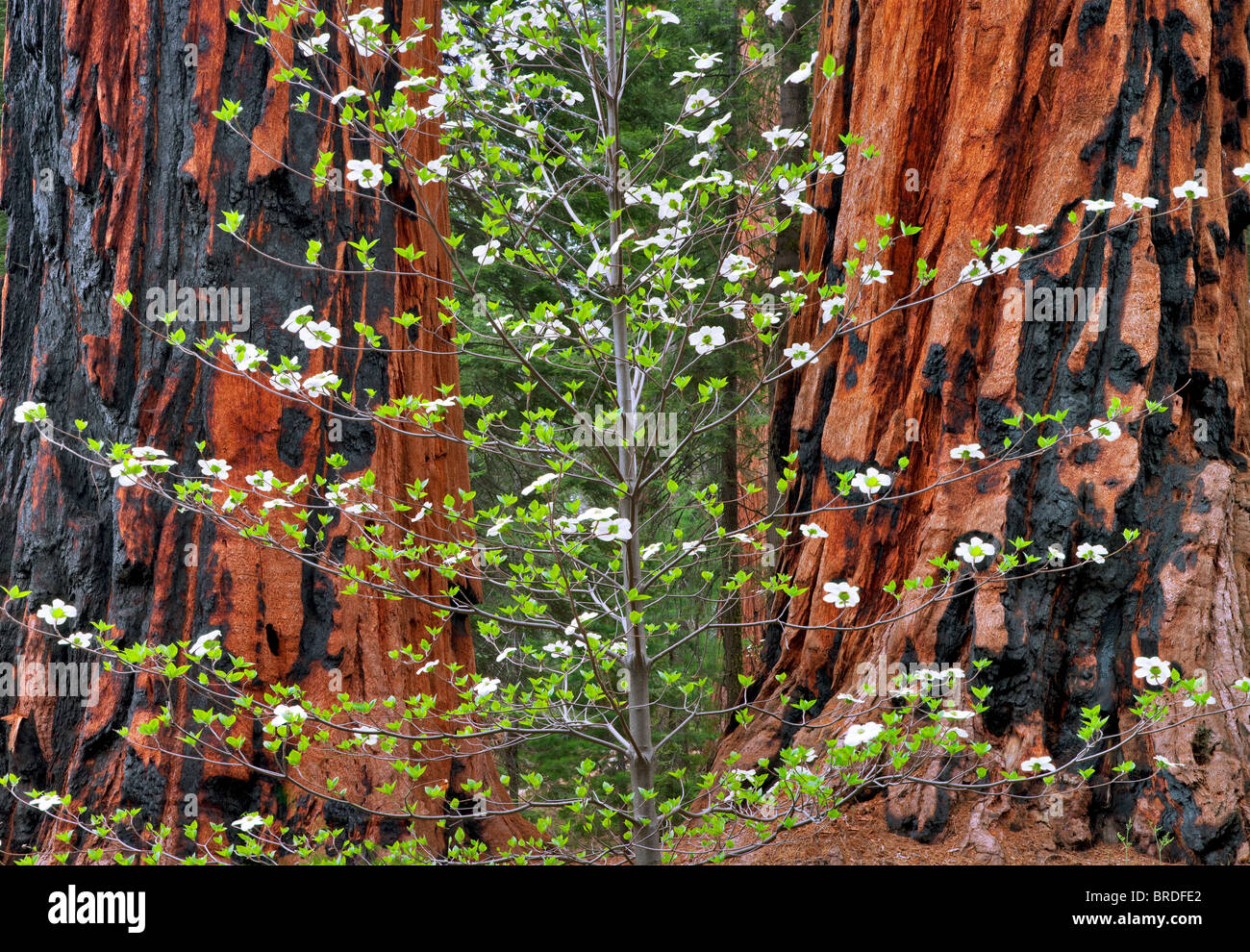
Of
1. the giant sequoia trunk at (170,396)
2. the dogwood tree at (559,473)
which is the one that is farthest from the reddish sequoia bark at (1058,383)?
the giant sequoia trunk at (170,396)

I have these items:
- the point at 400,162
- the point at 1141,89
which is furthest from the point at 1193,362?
the point at 400,162

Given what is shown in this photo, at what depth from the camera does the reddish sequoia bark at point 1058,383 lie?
12.0ft

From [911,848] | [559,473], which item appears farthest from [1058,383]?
[559,473]

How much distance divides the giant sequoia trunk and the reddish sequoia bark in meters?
1.99

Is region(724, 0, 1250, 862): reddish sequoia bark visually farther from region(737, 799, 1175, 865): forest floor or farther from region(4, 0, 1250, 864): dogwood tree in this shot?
region(4, 0, 1250, 864): dogwood tree

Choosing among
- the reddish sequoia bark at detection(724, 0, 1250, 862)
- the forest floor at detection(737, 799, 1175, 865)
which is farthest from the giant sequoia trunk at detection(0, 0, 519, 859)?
the reddish sequoia bark at detection(724, 0, 1250, 862)

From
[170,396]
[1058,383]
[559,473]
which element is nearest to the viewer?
[559,473]

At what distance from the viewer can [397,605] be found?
377cm

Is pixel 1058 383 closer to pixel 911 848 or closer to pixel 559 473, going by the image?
pixel 911 848

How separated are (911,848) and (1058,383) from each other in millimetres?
2000

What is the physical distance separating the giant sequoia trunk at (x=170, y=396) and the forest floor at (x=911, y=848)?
1.48 metres

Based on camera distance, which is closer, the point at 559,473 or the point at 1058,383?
the point at 559,473

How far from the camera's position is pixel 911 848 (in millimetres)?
3619

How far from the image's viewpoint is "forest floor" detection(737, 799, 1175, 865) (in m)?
3.47
